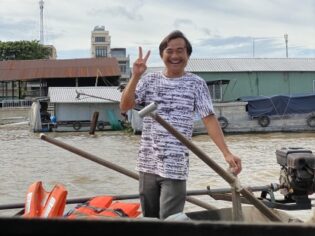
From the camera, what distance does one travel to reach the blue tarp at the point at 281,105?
90.6 feet

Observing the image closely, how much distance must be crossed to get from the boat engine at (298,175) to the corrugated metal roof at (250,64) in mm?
31403

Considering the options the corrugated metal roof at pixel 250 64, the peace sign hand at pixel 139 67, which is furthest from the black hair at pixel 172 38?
the corrugated metal roof at pixel 250 64

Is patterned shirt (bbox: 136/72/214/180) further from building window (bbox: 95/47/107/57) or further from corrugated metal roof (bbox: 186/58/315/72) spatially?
building window (bbox: 95/47/107/57)

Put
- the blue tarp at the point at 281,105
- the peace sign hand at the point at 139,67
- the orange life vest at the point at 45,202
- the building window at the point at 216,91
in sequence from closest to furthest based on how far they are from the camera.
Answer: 1. the peace sign hand at the point at 139,67
2. the orange life vest at the point at 45,202
3. the blue tarp at the point at 281,105
4. the building window at the point at 216,91

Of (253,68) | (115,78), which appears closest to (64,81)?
(115,78)

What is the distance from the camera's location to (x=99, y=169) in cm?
1345

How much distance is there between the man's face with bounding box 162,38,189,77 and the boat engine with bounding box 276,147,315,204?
1738 mm

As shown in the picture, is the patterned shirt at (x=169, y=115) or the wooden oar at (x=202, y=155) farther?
the patterned shirt at (x=169, y=115)

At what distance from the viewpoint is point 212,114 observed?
127 inches

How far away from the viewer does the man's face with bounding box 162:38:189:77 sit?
3082 millimetres

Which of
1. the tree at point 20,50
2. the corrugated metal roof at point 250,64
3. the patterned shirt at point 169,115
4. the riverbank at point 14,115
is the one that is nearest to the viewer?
the patterned shirt at point 169,115

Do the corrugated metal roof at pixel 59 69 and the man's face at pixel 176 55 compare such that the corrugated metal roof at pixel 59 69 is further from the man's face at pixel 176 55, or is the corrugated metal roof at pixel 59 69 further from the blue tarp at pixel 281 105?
the man's face at pixel 176 55

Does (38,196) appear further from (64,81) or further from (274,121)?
(64,81)

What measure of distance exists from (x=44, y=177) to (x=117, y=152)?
21.1ft
